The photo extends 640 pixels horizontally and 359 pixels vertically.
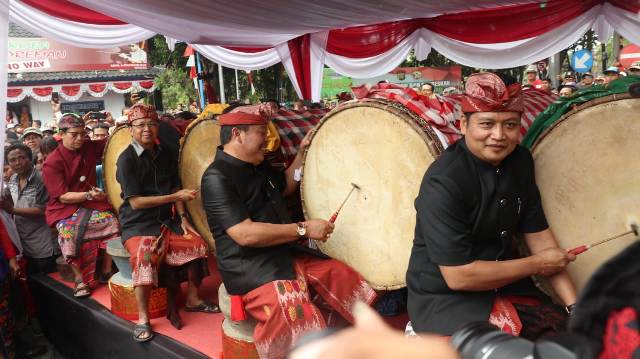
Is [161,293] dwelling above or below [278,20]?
A: below

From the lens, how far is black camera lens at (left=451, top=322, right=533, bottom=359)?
Result: 2.30ft

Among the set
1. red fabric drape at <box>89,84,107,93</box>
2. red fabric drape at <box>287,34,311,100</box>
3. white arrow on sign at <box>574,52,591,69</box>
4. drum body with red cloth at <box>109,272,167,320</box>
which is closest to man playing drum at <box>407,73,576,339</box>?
drum body with red cloth at <box>109,272,167,320</box>

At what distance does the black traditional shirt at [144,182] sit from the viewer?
→ 123 inches

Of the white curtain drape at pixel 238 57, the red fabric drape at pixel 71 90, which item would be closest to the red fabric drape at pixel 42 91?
the red fabric drape at pixel 71 90

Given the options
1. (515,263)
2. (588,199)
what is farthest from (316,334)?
(588,199)

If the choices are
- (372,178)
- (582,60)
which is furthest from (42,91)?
(372,178)

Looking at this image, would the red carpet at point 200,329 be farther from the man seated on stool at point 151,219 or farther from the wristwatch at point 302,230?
the wristwatch at point 302,230

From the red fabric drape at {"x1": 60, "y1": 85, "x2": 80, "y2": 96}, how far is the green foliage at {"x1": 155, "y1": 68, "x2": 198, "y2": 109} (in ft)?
10.7

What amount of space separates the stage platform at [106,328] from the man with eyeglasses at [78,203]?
22cm

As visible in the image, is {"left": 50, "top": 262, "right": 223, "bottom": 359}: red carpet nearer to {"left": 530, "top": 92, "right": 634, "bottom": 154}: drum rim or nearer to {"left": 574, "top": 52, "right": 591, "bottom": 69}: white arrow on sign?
{"left": 530, "top": 92, "right": 634, "bottom": 154}: drum rim

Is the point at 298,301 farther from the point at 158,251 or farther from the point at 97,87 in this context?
the point at 97,87

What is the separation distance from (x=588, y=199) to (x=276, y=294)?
129 cm

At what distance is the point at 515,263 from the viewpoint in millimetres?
1623

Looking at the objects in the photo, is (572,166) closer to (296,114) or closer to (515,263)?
(515,263)
